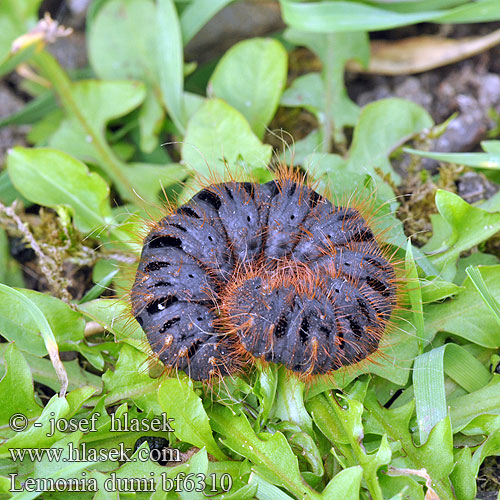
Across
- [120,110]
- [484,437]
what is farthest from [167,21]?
[484,437]

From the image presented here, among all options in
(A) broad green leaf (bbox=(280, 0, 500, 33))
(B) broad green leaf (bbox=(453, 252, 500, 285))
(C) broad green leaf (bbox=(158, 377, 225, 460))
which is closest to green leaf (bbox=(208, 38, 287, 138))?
(A) broad green leaf (bbox=(280, 0, 500, 33))

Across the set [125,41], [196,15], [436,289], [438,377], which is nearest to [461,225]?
[436,289]

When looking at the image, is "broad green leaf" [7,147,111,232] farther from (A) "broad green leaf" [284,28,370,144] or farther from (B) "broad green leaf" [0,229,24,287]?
(A) "broad green leaf" [284,28,370,144]

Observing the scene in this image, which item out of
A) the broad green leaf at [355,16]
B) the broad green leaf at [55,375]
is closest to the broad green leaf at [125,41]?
the broad green leaf at [355,16]

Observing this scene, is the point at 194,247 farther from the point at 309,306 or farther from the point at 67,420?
the point at 67,420

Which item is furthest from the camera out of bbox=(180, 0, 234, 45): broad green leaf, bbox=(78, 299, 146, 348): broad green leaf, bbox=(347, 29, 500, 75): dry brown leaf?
bbox=(347, 29, 500, 75): dry brown leaf

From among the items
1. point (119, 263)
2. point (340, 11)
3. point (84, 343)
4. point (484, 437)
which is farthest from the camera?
point (340, 11)
